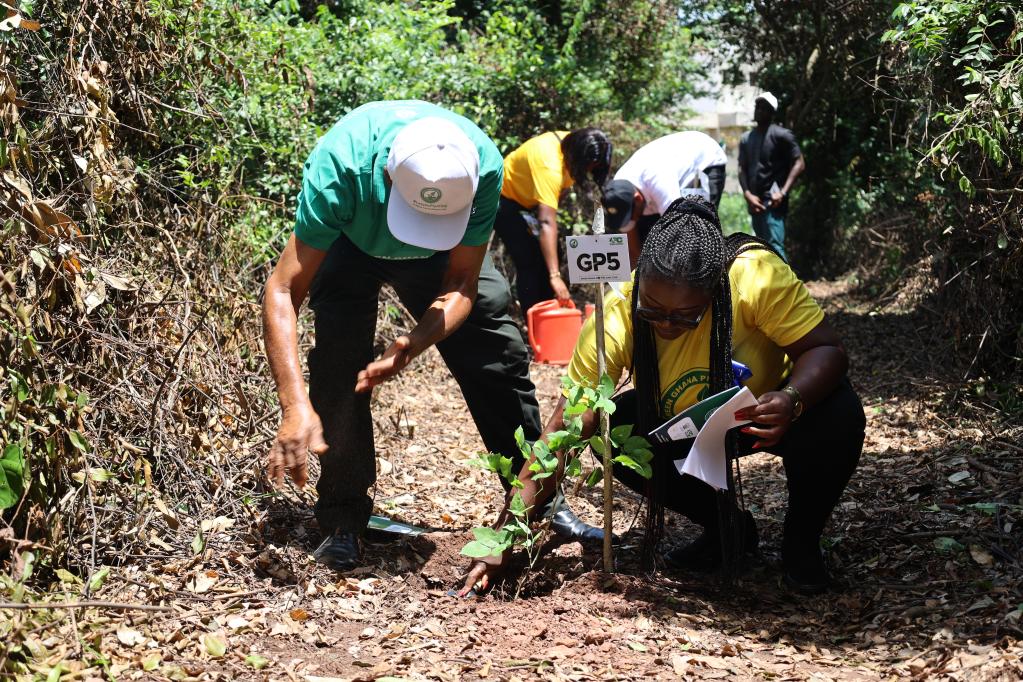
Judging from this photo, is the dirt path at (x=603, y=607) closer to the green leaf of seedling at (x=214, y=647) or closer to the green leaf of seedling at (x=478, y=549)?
the green leaf of seedling at (x=214, y=647)

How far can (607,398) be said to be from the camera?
309cm

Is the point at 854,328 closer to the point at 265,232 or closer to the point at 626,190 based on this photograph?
the point at 626,190

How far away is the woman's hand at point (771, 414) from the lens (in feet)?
9.77

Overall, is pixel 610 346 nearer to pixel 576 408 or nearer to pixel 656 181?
pixel 576 408

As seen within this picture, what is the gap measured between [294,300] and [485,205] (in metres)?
0.72

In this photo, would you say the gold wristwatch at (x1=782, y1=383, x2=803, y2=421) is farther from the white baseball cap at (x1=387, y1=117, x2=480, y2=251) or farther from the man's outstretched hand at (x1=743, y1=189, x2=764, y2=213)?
the man's outstretched hand at (x1=743, y1=189, x2=764, y2=213)

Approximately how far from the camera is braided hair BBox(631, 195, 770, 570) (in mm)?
2980

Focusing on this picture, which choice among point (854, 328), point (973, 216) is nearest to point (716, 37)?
point (854, 328)

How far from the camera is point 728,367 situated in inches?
123

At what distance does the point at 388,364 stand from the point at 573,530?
105cm

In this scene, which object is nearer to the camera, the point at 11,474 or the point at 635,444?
the point at 11,474

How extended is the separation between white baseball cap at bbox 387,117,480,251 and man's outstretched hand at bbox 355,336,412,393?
0.33m

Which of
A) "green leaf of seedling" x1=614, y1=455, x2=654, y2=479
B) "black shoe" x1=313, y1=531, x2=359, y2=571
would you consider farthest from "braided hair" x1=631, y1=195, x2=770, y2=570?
"black shoe" x1=313, y1=531, x2=359, y2=571

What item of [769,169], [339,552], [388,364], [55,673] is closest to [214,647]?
[55,673]
